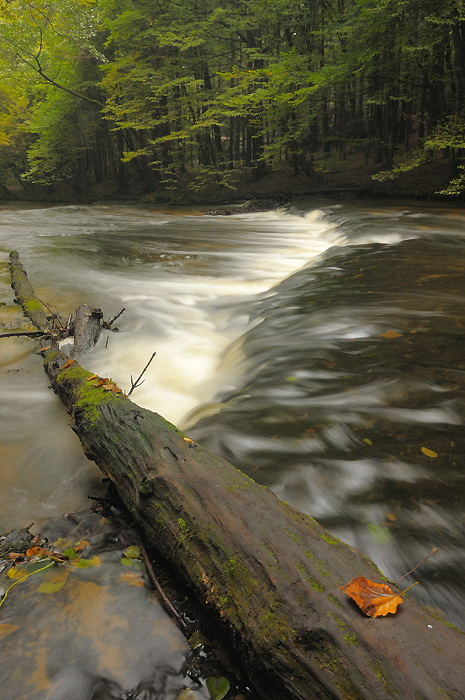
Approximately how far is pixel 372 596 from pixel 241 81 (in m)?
23.5

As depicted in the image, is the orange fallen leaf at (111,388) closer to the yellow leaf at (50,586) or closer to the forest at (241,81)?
the yellow leaf at (50,586)

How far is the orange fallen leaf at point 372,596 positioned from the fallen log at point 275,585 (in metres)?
0.02

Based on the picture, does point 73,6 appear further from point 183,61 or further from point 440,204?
point 440,204

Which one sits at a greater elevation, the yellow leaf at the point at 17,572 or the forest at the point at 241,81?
the forest at the point at 241,81

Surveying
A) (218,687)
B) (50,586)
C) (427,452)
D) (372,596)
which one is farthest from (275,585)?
(427,452)

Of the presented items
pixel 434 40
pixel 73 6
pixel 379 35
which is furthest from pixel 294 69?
pixel 73 6

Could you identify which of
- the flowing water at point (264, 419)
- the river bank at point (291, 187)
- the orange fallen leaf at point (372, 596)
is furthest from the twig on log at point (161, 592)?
the river bank at point (291, 187)

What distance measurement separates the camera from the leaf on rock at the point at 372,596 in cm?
134

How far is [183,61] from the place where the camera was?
2253cm

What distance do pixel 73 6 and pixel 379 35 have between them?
14.8 m

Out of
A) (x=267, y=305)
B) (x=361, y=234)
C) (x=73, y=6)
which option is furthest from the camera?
(x=73, y=6)

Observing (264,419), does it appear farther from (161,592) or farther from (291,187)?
(291,187)

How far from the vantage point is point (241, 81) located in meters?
20.2

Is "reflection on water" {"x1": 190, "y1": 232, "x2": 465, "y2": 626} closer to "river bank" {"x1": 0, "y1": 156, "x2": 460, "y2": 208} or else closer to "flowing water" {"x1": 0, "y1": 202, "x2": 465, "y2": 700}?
"flowing water" {"x1": 0, "y1": 202, "x2": 465, "y2": 700}
